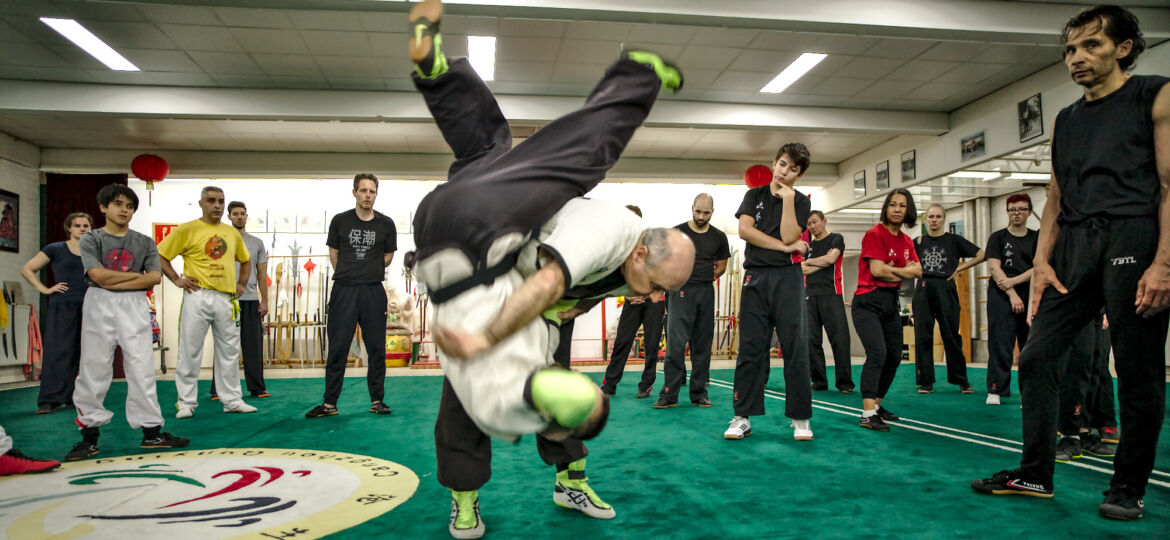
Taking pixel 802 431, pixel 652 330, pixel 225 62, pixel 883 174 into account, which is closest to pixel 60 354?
pixel 225 62

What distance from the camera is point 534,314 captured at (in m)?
1.42

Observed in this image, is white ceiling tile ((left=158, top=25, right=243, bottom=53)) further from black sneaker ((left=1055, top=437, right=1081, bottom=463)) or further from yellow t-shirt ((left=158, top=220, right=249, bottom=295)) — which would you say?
black sneaker ((left=1055, top=437, right=1081, bottom=463))

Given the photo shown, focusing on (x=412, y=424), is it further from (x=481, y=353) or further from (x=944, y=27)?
(x=944, y=27)

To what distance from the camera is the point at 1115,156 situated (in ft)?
6.96

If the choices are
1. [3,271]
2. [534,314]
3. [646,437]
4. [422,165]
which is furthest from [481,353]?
[3,271]

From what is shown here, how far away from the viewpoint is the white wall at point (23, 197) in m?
8.88

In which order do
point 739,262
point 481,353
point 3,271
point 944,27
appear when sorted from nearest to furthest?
point 481,353 → point 944,27 → point 3,271 → point 739,262

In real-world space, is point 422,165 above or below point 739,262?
above

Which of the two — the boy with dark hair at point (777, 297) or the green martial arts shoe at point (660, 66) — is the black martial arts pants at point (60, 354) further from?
the green martial arts shoe at point (660, 66)

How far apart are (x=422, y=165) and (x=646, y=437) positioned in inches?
319

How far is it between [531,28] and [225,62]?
349cm

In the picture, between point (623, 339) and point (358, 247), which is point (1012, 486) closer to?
point (623, 339)

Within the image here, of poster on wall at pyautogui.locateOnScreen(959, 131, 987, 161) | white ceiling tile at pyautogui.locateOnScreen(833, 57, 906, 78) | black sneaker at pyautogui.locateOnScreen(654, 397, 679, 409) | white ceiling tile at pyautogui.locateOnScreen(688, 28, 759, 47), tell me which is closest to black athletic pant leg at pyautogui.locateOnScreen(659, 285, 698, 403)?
black sneaker at pyautogui.locateOnScreen(654, 397, 679, 409)

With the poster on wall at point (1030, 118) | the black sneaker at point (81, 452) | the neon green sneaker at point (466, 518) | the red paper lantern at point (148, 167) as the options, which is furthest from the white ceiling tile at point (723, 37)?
the red paper lantern at point (148, 167)
